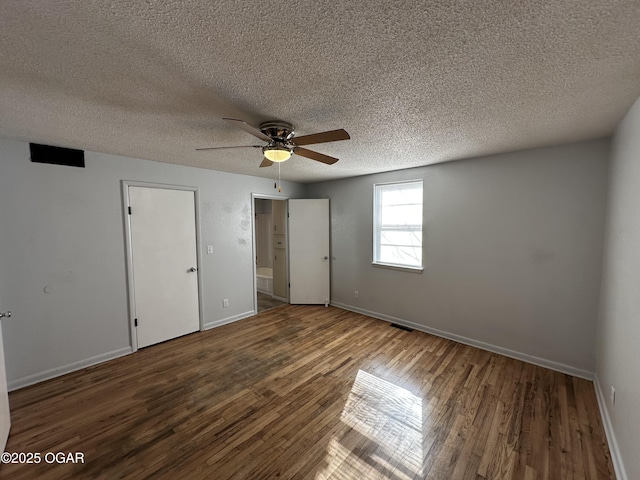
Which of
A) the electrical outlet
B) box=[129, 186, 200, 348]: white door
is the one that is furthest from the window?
box=[129, 186, 200, 348]: white door

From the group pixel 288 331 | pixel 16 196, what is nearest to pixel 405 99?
pixel 288 331

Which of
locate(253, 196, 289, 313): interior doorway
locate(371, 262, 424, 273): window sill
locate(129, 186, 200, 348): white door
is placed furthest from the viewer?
locate(253, 196, 289, 313): interior doorway

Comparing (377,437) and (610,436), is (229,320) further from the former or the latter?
(610,436)

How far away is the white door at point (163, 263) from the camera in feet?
10.3

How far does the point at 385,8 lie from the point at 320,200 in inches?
148

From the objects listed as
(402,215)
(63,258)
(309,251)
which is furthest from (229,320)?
(402,215)

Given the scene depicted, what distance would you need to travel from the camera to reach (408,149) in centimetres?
272

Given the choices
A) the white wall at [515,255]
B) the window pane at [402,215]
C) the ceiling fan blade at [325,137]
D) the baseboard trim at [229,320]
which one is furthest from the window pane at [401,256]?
the ceiling fan blade at [325,137]

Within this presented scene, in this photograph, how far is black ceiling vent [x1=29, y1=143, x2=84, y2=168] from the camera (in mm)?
2473

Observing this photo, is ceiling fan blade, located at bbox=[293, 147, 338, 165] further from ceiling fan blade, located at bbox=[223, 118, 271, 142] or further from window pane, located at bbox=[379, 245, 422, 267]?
window pane, located at bbox=[379, 245, 422, 267]

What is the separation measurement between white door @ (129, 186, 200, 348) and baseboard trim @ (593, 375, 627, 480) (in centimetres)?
406

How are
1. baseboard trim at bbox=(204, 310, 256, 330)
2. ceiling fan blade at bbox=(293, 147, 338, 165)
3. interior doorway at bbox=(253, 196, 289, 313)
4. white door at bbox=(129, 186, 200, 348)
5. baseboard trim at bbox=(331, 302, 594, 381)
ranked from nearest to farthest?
1. ceiling fan blade at bbox=(293, 147, 338, 165)
2. baseboard trim at bbox=(331, 302, 594, 381)
3. white door at bbox=(129, 186, 200, 348)
4. baseboard trim at bbox=(204, 310, 256, 330)
5. interior doorway at bbox=(253, 196, 289, 313)

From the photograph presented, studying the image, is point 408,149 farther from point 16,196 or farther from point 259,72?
point 16,196

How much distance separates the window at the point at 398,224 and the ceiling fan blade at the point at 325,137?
2.27 m
